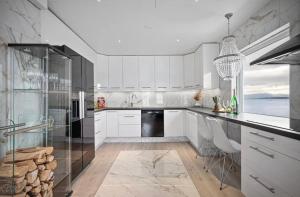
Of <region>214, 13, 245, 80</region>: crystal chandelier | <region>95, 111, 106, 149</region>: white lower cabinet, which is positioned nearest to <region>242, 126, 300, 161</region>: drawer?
<region>214, 13, 245, 80</region>: crystal chandelier

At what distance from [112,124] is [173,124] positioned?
161 cm

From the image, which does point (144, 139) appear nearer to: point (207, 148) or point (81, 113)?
point (207, 148)

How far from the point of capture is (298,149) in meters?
1.26

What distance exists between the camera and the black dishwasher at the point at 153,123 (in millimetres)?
5156

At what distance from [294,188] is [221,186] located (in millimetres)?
1209

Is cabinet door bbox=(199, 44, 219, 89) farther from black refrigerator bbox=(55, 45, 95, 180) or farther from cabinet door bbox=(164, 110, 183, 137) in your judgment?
black refrigerator bbox=(55, 45, 95, 180)

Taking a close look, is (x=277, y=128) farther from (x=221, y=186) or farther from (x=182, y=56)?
(x=182, y=56)

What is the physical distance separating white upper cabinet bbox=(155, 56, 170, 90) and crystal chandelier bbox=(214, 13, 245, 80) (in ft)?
9.01

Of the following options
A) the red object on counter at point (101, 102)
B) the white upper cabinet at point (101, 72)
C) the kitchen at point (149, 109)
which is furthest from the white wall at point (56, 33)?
the red object on counter at point (101, 102)

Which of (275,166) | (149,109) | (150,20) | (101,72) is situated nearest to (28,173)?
(275,166)

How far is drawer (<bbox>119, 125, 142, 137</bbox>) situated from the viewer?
517 cm

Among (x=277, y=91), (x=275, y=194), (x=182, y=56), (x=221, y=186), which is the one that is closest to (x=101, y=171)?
(x=221, y=186)

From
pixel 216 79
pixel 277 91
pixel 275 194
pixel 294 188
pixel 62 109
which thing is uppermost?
pixel 216 79

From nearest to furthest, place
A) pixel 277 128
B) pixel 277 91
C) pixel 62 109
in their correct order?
pixel 277 128, pixel 62 109, pixel 277 91
